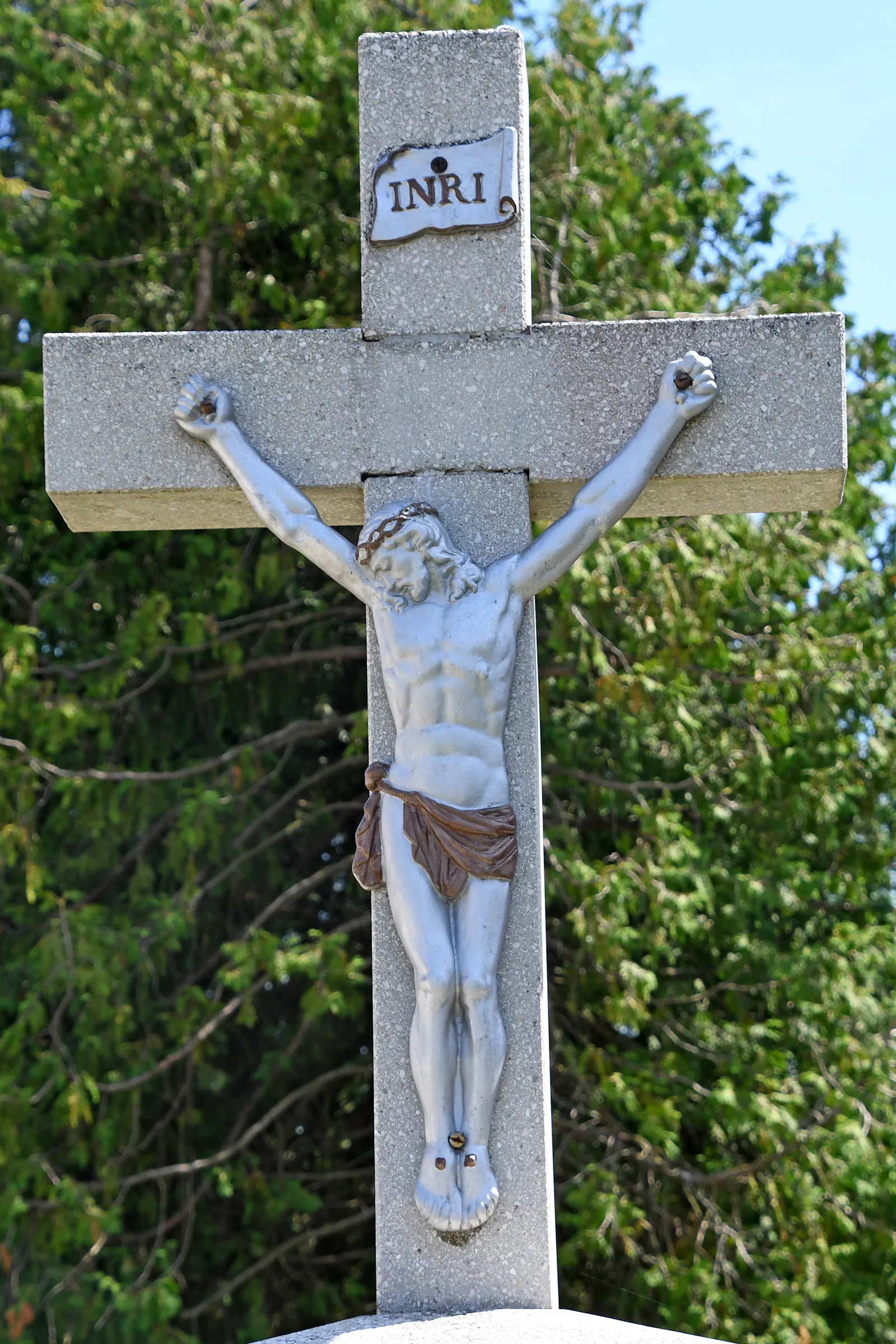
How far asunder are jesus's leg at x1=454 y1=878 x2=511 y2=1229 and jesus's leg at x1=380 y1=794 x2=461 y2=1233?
0.9 inches

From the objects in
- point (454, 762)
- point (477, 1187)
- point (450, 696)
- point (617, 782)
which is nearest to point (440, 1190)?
point (477, 1187)

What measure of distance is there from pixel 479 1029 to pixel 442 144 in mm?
1838

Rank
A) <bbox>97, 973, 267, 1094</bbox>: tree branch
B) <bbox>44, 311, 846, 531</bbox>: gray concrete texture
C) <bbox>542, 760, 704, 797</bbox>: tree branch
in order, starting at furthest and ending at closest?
<bbox>542, 760, 704, 797</bbox>: tree branch, <bbox>97, 973, 267, 1094</bbox>: tree branch, <bbox>44, 311, 846, 531</bbox>: gray concrete texture

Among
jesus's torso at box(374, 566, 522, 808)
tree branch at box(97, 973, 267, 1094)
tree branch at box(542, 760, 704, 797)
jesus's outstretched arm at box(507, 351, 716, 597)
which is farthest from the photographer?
tree branch at box(542, 760, 704, 797)

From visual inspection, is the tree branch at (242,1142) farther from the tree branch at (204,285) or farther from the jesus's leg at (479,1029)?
the jesus's leg at (479,1029)

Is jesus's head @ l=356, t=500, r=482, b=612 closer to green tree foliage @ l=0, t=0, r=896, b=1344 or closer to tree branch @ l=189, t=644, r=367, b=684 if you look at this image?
green tree foliage @ l=0, t=0, r=896, b=1344

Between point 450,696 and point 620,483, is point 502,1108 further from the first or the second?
point 620,483

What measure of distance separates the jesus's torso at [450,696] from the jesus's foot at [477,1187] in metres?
0.66

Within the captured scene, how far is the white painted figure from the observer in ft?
11.1

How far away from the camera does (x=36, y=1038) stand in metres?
7.50

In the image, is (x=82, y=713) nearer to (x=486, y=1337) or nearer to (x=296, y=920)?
(x=296, y=920)

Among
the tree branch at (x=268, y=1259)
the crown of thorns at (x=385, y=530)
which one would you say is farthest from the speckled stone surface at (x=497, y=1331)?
the tree branch at (x=268, y=1259)

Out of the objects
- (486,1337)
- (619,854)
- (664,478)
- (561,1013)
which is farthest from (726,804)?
(486,1337)

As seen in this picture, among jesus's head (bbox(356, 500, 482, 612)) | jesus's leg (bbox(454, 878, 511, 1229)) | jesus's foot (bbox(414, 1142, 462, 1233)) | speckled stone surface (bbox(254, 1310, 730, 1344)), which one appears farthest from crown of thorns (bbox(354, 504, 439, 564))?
speckled stone surface (bbox(254, 1310, 730, 1344))
